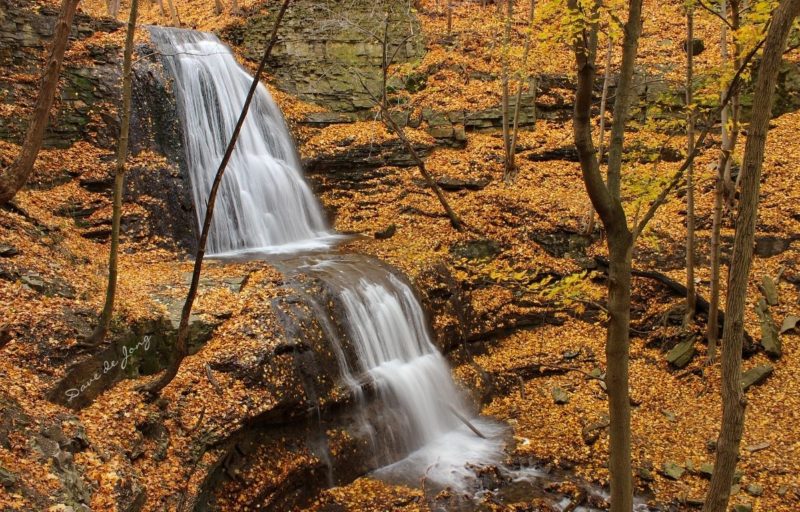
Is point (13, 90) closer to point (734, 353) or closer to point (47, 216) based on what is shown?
point (47, 216)

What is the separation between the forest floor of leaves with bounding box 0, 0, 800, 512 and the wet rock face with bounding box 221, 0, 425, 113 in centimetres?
230

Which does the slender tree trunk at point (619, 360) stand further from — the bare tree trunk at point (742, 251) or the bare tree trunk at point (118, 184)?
the bare tree trunk at point (118, 184)

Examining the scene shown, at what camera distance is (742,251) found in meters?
4.23

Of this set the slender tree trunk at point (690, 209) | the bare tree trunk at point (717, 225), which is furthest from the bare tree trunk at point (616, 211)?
the slender tree trunk at point (690, 209)

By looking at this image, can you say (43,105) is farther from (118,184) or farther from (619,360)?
(619,360)

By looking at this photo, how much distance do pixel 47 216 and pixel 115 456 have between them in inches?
249

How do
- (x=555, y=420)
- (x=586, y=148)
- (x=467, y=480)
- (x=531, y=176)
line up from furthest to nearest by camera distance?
(x=531, y=176) < (x=555, y=420) < (x=467, y=480) < (x=586, y=148)

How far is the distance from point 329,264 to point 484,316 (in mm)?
3898

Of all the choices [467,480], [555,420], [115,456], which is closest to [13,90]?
[115,456]

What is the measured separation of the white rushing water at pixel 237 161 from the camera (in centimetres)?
1293

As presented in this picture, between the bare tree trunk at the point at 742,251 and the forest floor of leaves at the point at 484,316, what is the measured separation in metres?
1.15

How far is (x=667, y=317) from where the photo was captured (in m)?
11.2

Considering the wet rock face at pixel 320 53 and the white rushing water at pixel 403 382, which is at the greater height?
the wet rock face at pixel 320 53

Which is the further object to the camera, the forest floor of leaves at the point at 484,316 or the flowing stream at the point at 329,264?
the flowing stream at the point at 329,264
